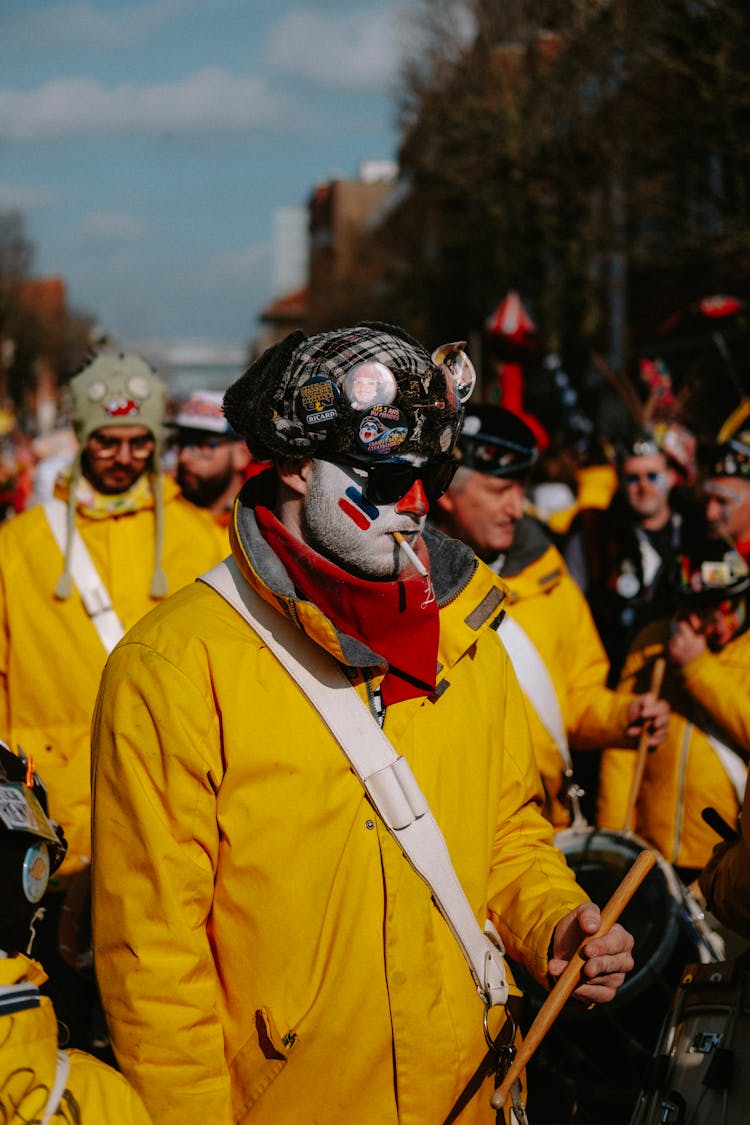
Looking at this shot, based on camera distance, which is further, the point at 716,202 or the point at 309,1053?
the point at 716,202

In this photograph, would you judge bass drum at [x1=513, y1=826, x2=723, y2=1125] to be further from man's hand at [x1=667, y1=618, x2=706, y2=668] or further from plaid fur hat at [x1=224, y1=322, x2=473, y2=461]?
plaid fur hat at [x1=224, y1=322, x2=473, y2=461]

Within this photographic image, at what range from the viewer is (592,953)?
7.88 ft

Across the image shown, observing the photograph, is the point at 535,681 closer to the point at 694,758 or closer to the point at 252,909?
the point at 694,758

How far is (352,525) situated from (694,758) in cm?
209

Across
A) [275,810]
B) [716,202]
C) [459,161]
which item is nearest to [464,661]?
[275,810]

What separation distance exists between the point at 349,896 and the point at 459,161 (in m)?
24.7

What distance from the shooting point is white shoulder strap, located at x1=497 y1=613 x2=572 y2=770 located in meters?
4.15

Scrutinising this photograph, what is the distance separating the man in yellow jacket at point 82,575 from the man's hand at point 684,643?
167 cm

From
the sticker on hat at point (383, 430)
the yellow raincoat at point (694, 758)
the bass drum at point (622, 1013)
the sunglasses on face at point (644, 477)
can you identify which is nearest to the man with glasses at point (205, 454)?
the sunglasses on face at point (644, 477)

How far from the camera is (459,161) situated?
2547cm

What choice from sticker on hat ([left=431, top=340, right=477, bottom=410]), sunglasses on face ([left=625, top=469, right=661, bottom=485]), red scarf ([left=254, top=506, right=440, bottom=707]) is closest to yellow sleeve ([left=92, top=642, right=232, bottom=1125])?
red scarf ([left=254, top=506, right=440, bottom=707])

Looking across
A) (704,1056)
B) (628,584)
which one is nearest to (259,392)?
(704,1056)

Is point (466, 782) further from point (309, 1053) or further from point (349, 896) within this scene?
point (309, 1053)

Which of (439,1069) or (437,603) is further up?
(437,603)
